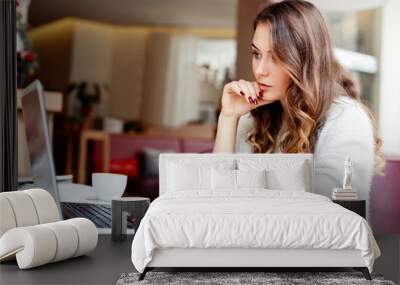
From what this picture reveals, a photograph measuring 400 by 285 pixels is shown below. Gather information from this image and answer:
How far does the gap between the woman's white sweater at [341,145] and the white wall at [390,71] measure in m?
0.59

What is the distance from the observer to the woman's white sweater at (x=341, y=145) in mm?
5281

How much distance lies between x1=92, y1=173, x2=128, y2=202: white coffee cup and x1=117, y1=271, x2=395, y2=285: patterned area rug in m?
1.59

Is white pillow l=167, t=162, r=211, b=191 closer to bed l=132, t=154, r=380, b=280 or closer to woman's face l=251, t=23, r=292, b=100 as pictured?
bed l=132, t=154, r=380, b=280

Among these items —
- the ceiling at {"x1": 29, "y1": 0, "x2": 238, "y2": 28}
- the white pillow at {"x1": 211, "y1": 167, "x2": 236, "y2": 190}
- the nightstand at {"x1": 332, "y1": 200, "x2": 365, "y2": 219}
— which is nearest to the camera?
the white pillow at {"x1": 211, "y1": 167, "x2": 236, "y2": 190}

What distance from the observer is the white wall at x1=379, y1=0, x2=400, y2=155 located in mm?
5957

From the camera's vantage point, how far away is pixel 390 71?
240 inches

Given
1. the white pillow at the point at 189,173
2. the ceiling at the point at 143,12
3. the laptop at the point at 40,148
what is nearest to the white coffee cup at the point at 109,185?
the laptop at the point at 40,148

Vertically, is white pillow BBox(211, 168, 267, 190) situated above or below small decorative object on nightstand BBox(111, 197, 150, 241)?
above

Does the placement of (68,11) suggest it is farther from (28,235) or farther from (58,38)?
(28,235)

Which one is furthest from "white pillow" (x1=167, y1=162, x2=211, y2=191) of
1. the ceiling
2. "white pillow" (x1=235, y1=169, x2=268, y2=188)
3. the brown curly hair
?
the ceiling

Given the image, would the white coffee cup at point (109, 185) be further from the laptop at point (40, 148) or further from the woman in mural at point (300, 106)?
the woman in mural at point (300, 106)

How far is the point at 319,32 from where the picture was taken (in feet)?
17.3

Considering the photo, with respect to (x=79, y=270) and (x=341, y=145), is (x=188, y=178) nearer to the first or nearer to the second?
(x=79, y=270)

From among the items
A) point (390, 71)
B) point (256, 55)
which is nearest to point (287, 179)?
point (256, 55)
